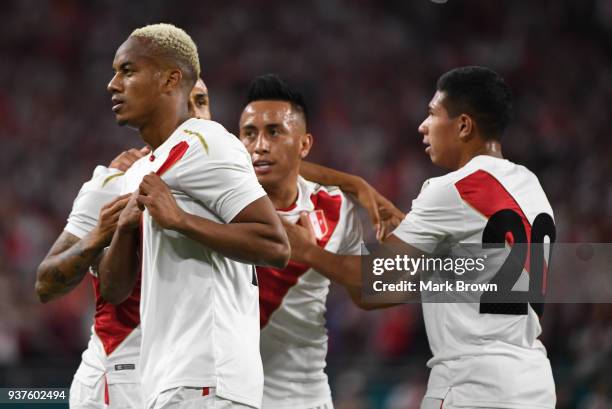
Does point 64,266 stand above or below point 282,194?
below

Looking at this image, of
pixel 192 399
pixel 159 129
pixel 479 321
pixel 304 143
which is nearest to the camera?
pixel 192 399

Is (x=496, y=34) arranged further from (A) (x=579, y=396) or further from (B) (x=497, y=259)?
(B) (x=497, y=259)

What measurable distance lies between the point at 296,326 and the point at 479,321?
1025 mm

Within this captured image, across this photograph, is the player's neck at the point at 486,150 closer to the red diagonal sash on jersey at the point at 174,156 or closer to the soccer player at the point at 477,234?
the soccer player at the point at 477,234

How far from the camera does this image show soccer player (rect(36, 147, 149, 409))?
383 centimetres

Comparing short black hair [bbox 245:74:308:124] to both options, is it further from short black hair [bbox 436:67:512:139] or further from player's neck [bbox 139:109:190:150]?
player's neck [bbox 139:109:190:150]

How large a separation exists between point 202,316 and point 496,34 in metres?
10.9

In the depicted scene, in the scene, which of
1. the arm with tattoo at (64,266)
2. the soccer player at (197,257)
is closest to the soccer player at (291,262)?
the arm with tattoo at (64,266)

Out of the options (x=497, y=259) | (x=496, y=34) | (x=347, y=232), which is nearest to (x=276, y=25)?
(x=496, y=34)

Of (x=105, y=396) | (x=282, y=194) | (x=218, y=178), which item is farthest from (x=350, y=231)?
(x=218, y=178)

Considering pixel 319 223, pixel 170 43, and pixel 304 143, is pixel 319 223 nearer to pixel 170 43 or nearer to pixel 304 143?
pixel 304 143

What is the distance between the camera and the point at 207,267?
10.2ft

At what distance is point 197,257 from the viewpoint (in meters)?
3.13

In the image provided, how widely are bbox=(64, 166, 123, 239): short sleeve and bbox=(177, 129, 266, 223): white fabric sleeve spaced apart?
891 mm
